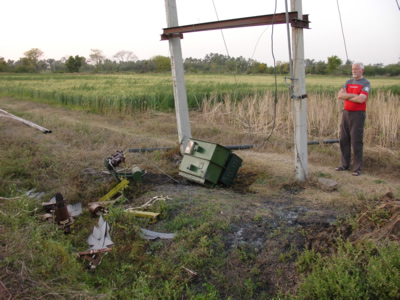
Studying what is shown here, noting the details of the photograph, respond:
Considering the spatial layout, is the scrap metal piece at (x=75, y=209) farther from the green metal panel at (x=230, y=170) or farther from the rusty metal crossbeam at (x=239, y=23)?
the rusty metal crossbeam at (x=239, y=23)

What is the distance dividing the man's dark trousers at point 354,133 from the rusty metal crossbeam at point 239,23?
1.86 metres

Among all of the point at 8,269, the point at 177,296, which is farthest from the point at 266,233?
the point at 8,269

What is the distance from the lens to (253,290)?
11.5 ft

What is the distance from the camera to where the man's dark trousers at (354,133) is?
21.0ft

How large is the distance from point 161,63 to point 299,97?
7424 centimetres

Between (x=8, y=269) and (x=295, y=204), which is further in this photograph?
(x=295, y=204)

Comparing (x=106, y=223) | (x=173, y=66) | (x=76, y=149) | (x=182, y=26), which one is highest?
(x=182, y=26)

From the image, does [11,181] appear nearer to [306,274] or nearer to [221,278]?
[221,278]

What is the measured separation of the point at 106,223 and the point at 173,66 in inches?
158

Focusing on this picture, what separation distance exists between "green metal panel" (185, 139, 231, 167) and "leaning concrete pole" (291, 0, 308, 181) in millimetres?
1240

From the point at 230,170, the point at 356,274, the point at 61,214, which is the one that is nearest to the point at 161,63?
the point at 230,170

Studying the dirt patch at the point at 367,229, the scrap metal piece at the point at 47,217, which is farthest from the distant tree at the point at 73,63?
the dirt patch at the point at 367,229

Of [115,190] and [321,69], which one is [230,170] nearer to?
[115,190]

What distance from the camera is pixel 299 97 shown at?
586 cm
